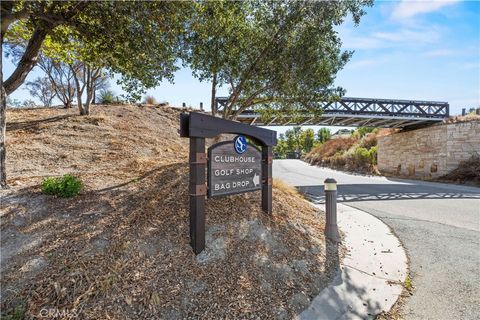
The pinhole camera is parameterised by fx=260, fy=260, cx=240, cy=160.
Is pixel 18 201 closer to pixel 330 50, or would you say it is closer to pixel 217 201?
pixel 217 201

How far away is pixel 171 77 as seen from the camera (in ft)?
22.8

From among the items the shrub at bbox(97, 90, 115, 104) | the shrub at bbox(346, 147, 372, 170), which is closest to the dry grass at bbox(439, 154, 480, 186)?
the shrub at bbox(346, 147, 372, 170)

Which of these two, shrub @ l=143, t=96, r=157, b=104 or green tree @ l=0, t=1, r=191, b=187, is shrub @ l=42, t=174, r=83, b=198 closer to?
green tree @ l=0, t=1, r=191, b=187

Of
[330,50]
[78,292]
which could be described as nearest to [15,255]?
[78,292]

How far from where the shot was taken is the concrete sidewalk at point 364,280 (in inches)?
113

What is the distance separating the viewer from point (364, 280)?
354 centimetres

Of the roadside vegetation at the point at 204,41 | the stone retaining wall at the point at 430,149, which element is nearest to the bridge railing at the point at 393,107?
the stone retaining wall at the point at 430,149

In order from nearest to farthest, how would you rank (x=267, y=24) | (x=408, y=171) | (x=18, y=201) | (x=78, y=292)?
(x=78, y=292)
(x=18, y=201)
(x=267, y=24)
(x=408, y=171)

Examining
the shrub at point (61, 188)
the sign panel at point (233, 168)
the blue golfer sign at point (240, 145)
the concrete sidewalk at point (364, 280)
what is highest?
the blue golfer sign at point (240, 145)

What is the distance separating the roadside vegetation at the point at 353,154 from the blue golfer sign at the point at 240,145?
74.1 ft

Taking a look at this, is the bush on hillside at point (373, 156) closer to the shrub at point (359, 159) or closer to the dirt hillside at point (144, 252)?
the shrub at point (359, 159)

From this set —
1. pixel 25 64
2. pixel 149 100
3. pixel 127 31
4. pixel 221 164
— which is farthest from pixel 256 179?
pixel 149 100

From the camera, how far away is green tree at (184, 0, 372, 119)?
6420 mm

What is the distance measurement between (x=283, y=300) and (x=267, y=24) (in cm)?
639
